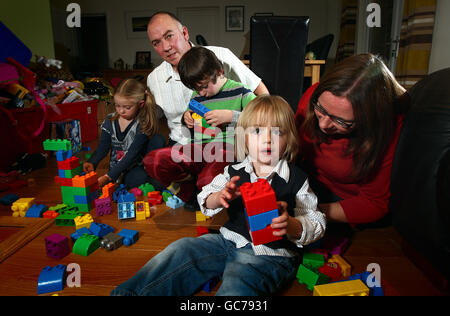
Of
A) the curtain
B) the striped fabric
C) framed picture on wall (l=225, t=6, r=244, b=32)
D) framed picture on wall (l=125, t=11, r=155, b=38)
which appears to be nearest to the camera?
the striped fabric

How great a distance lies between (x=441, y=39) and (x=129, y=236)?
6.81ft

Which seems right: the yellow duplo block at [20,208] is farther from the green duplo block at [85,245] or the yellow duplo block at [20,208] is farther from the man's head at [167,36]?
the man's head at [167,36]

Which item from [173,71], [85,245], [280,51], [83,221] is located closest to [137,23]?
[280,51]

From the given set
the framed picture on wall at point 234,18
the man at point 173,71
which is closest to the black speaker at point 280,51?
the man at point 173,71

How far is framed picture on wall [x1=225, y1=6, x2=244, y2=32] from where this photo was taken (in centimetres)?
523

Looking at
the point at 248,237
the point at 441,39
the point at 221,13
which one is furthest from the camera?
the point at 221,13

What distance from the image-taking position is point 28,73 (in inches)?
78.2

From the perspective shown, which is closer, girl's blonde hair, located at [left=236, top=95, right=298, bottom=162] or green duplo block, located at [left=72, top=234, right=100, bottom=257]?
girl's blonde hair, located at [left=236, top=95, right=298, bottom=162]

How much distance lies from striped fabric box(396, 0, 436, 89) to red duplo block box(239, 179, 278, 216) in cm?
187

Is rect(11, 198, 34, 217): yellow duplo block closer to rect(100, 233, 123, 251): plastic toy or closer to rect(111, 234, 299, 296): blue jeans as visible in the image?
rect(100, 233, 123, 251): plastic toy

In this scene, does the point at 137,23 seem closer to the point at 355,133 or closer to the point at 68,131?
the point at 68,131

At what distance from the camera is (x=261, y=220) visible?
715mm

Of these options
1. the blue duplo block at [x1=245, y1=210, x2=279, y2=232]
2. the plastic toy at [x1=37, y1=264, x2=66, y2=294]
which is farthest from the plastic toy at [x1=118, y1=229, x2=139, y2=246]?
the blue duplo block at [x1=245, y1=210, x2=279, y2=232]

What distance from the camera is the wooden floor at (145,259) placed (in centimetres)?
90
